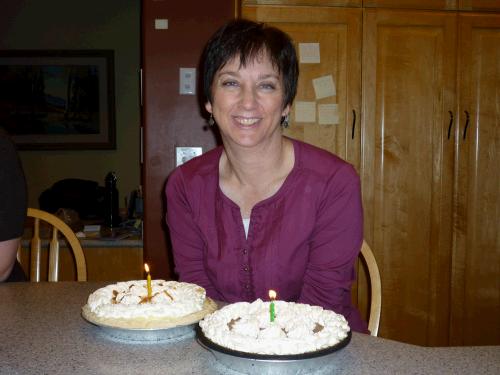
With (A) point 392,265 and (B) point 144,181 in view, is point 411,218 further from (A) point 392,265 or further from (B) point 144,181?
(B) point 144,181

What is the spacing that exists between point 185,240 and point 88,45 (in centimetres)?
419

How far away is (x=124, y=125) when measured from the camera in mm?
5383

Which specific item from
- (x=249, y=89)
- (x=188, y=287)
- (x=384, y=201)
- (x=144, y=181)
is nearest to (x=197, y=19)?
(x=144, y=181)

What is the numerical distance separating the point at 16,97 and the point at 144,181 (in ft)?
9.77

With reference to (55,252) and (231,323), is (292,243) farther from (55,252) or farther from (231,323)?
(55,252)

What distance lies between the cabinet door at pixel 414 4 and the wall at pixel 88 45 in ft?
9.79

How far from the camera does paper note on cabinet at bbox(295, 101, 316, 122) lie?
2836 mm

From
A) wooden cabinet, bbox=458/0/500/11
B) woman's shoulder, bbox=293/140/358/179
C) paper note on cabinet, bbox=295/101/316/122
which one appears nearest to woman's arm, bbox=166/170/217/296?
woman's shoulder, bbox=293/140/358/179

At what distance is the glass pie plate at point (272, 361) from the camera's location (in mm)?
827

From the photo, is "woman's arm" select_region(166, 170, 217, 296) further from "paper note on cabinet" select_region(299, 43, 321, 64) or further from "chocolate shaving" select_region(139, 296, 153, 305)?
"paper note on cabinet" select_region(299, 43, 321, 64)

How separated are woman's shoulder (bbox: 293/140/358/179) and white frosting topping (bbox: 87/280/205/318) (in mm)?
521

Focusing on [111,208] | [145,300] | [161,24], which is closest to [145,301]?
[145,300]

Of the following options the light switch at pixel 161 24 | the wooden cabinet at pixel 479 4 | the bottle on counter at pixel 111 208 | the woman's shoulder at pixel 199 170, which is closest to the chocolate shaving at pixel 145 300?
the woman's shoulder at pixel 199 170

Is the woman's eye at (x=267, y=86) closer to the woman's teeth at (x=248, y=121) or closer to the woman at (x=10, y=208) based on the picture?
the woman's teeth at (x=248, y=121)
